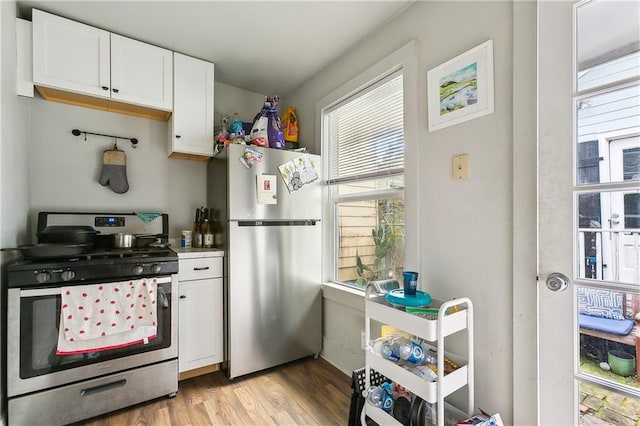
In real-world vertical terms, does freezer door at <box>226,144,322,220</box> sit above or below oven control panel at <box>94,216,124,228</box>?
above

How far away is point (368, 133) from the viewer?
84.8 inches

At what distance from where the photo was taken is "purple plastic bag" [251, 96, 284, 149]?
7.55 feet

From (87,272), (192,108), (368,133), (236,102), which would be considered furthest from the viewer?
(236,102)

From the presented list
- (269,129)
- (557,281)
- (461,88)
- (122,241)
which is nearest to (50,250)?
(122,241)

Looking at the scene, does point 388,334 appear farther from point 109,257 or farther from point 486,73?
point 109,257

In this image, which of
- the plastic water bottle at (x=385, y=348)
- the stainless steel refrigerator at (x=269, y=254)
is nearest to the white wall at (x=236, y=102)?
the stainless steel refrigerator at (x=269, y=254)

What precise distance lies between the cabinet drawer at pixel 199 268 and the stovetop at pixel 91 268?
0.10 m

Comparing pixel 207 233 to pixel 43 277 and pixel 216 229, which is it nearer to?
pixel 216 229

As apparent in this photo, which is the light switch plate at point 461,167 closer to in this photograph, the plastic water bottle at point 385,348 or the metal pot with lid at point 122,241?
the plastic water bottle at point 385,348

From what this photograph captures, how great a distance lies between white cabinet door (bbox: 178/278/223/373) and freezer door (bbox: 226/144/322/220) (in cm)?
56

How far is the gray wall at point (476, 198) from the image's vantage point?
129 cm

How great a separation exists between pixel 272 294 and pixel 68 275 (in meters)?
1.24

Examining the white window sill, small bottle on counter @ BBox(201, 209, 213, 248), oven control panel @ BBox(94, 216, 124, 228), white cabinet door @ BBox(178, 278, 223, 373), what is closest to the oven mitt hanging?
oven control panel @ BBox(94, 216, 124, 228)

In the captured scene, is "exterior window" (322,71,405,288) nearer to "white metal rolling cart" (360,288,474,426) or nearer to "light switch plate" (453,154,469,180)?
"light switch plate" (453,154,469,180)
